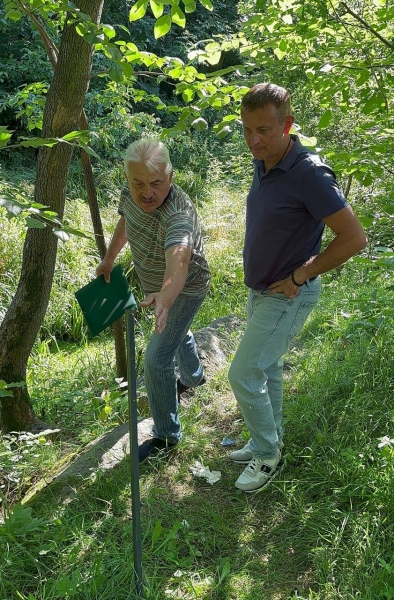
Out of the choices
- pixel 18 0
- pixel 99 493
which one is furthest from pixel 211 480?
pixel 18 0

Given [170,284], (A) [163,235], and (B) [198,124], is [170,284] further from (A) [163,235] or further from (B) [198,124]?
(B) [198,124]

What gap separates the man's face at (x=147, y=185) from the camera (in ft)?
8.79

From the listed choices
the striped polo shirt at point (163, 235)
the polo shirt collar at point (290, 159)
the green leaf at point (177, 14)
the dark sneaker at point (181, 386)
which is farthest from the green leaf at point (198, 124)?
the dark sneaker at point (181, 386)

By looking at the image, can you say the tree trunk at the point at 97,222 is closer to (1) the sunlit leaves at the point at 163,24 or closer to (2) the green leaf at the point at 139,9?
→ (2) the green leaf at the point at 139,9

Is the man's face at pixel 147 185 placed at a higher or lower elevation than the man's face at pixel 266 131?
lower

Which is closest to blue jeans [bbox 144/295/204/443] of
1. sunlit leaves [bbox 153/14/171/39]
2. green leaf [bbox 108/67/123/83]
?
green leaf [bbox 108/67/123/83]

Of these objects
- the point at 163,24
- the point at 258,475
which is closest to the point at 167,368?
the point at 258,475

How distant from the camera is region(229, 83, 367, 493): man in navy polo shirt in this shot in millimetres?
2303

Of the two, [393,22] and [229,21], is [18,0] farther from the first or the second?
[229,21]

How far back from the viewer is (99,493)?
2.79m

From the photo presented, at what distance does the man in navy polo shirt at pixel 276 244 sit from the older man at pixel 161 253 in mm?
347

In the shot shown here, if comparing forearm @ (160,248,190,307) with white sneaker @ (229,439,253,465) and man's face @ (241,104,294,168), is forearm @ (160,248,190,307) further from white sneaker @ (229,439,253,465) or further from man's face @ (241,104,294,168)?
white sneaker @ (229,439,253,465)

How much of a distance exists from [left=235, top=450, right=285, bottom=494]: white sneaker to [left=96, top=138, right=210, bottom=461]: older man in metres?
0.46

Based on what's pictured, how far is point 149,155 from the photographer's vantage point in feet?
8.71
